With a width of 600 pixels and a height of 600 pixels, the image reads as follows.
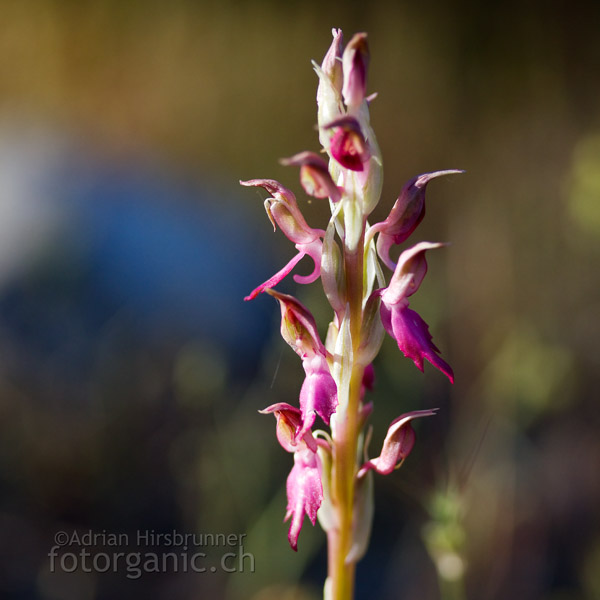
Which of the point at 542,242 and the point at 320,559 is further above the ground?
the point at 542,242

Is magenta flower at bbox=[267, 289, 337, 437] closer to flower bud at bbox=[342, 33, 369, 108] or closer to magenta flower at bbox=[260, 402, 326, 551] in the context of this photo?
magenta flower at bbox=[260, 402, 326, 551]

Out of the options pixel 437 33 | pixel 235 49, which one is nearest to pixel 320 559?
pixel 235 49

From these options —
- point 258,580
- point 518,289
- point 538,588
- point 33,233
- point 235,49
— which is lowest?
point 538,588

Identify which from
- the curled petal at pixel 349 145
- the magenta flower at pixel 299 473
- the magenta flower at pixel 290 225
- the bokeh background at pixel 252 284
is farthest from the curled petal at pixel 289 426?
the bokeh background at pixel 252 284

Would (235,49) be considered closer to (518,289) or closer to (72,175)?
(72,175)

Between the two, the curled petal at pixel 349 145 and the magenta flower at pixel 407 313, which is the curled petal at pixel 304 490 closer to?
the magenta flower at pixel 407 313

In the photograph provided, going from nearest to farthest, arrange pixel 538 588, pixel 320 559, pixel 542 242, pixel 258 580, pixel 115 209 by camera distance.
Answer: pixel 258 580 → pixel 538 588 → pixel 320 559 → pixel 115 209 → pixel 542 242
